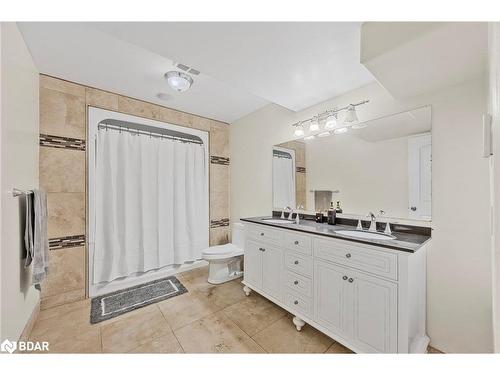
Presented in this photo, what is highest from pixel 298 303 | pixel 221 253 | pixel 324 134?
pixel 324 134

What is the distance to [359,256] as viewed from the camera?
1.25 meters

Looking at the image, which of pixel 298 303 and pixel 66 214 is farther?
pixel 66 214

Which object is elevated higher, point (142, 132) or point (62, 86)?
point (62, 86)

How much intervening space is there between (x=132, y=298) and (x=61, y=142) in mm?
1748

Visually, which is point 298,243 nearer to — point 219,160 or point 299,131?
point 299,131

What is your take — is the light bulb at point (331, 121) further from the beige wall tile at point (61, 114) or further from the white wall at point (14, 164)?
the beige wall tile at point (61, 114)

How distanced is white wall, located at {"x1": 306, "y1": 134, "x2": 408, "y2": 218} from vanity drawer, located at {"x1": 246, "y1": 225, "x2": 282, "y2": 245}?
1.92 feet

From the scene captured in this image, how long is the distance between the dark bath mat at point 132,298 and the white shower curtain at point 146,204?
195mm

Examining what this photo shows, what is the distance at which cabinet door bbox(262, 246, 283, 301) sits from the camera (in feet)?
5.77

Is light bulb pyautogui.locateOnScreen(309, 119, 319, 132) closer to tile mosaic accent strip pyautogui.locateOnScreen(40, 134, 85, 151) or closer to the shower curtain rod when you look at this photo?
the shower curtain rod

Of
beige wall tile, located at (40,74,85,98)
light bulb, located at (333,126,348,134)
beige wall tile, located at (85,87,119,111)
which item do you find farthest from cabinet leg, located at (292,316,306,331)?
beige wall tile, located at (40,74,85,98)

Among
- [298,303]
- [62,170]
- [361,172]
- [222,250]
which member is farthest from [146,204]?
[361,172]
